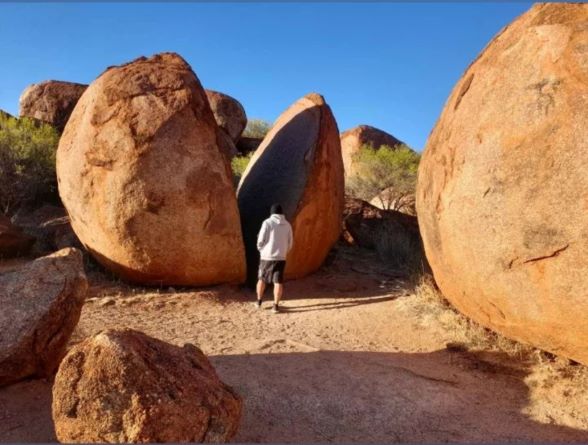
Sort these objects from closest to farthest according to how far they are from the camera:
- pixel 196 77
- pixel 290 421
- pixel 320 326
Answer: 1. pixel 290 421
2. pixel 320 326
3. pixel 196 77

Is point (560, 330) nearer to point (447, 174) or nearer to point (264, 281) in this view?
point (447, 174)

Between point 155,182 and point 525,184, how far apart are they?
4.04 metres

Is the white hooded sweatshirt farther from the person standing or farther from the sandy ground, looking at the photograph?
the sandy ground

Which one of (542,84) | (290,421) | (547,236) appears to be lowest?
(290,421)

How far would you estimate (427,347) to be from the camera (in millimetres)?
5090

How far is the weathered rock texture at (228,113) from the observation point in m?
18.5

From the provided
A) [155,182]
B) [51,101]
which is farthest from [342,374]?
[51,101]

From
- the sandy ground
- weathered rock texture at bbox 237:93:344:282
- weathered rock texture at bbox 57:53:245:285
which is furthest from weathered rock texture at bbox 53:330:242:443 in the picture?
weathered rock texture at bbox 237:93:344:282

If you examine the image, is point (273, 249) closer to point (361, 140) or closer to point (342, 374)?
point (342, 374)

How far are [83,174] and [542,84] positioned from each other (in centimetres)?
510

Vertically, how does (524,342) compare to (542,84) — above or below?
below

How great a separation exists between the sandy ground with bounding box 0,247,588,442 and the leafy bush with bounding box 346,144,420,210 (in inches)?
312

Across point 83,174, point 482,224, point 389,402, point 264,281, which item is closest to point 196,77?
point 83,174

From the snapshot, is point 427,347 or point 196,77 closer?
point 427,347
